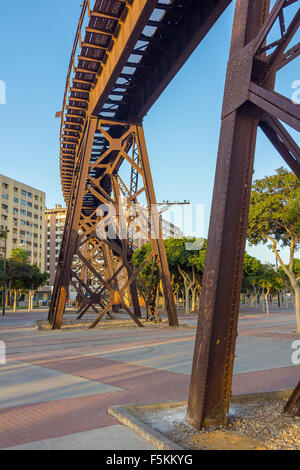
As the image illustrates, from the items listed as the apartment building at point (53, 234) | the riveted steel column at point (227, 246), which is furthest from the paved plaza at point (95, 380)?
the apartment building at point (53, 234)

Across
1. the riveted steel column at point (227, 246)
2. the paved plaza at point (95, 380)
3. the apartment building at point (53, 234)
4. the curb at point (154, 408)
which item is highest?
the apartment building at point (53, 234)

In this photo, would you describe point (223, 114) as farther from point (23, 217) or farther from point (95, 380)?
point (23, 217)

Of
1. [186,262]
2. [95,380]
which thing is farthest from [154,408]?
[186,262]

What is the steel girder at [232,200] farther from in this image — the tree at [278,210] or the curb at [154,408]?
the tree at [278,210]

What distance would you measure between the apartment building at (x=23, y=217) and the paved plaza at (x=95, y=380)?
83253mm

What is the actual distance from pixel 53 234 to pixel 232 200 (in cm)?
12599

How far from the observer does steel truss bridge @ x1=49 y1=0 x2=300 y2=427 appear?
4832mm

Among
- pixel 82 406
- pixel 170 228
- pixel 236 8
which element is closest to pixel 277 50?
pixel 236 8

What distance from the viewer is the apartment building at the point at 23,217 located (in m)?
96.1

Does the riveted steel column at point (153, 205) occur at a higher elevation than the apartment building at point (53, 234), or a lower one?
lower

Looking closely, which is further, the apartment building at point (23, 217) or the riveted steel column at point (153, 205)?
the apartment building at point (23, 217)

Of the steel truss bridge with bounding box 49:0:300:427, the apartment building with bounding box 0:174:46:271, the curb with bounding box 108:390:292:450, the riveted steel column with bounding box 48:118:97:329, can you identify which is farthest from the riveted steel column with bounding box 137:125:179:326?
the apartment building with bounding box 0:174:46:271

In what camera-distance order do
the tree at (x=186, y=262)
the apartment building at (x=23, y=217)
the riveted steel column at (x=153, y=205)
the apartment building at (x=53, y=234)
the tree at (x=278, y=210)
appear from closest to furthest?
the tree at (x=278, y=210)
the riveted steel column at (x=153, y=205)
the tree at (x=186, y=262)
the apartment building at (x=23, y=217)
the apartment building at (x=53, y=234)

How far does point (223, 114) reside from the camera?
5355 mm
